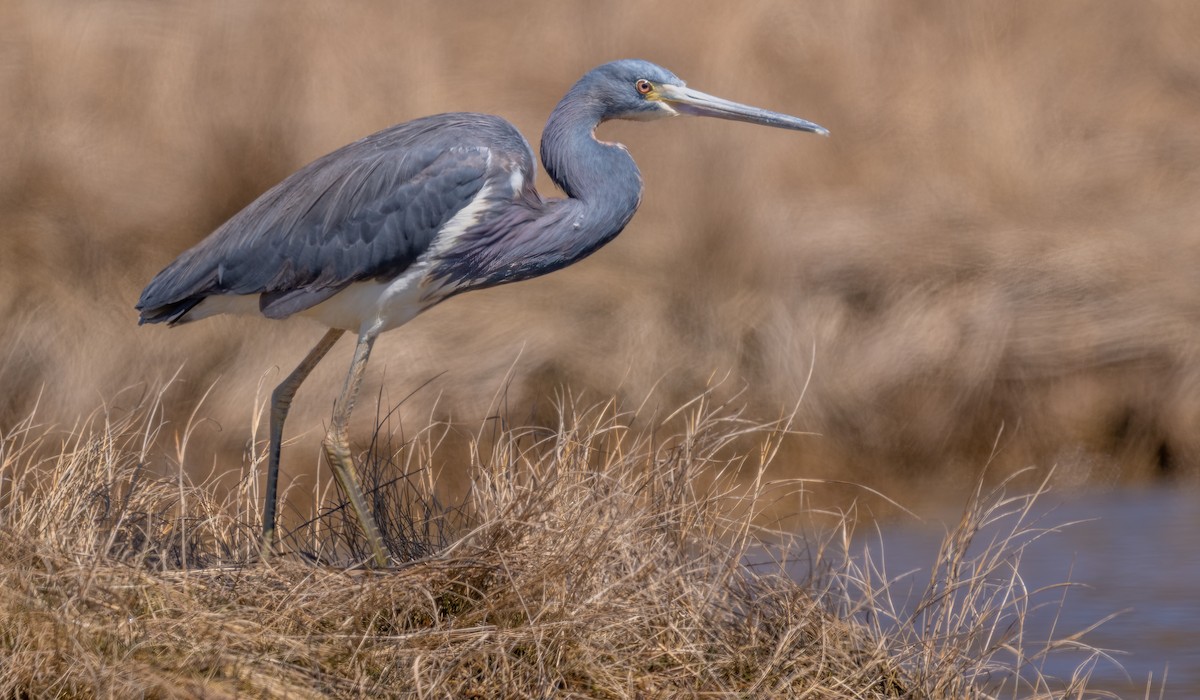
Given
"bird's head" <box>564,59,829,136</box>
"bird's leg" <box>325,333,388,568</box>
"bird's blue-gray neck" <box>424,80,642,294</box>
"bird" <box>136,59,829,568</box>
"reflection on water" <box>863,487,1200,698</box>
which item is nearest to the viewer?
"bird's leg" <box>325,333,388,568</box>

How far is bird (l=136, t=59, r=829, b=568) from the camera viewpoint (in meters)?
5.76

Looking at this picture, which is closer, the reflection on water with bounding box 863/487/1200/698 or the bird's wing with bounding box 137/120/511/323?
the bird's wing with bounding box 137/120/511/323

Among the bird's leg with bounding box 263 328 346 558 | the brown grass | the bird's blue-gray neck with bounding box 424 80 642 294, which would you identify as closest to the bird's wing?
the bird's blue-gray neck with bounding box 424 80 642 294

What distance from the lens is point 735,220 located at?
10.5 meters

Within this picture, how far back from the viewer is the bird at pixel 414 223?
5.76 m

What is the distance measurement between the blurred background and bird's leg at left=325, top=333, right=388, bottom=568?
3.01 metres

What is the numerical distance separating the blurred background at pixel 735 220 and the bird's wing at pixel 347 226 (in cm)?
321

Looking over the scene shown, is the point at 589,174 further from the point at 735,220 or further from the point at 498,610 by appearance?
the point at 735,220

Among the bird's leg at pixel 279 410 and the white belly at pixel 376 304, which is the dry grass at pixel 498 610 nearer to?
the bird's leg at pixel 279 410

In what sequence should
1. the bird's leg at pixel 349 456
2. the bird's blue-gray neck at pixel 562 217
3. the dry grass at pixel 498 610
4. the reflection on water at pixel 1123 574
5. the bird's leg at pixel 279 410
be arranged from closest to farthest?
the dry grass at pixel 498 610 → the bird's leg at pixel 349 456 → the bird's leg at pixel 279 410 → the bird's blue-gray neck at pixel 562 217 → the reflection on water at pixel 1123 574

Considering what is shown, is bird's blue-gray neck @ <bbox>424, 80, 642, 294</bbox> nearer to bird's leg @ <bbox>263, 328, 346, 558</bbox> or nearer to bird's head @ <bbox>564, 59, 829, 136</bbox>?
bird's head @ <bbox>564, 59, 829, 136</bbox>

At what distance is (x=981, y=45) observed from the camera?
457 inches

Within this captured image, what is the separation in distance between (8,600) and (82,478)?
35.2 inches

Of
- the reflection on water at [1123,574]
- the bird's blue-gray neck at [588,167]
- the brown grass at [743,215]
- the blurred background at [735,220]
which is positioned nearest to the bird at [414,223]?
the bird's blue-gray neck at [588,167]
